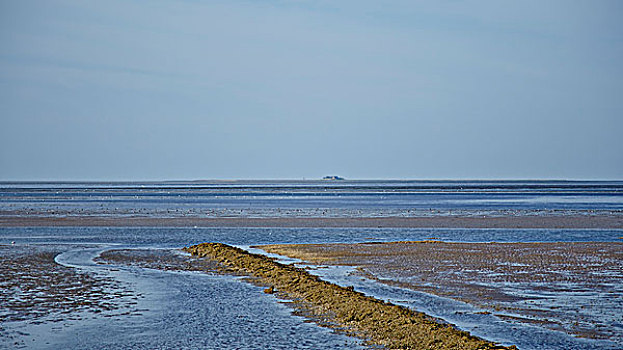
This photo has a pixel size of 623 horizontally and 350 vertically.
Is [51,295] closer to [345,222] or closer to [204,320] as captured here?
[204,320]

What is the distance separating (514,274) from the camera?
1945cm

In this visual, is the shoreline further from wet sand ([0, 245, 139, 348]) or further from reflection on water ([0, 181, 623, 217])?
wet sand ([0, 245, 139, 348])

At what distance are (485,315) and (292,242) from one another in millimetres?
18073

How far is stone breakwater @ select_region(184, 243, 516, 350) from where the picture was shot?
443 inches

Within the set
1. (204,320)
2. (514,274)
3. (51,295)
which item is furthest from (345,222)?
(204,320)

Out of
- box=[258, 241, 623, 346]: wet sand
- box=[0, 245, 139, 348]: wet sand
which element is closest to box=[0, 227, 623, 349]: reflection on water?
box=[0, 245, 139, 348]: wet sand

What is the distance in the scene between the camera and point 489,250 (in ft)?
86.2

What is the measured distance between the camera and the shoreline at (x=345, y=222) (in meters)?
40.9

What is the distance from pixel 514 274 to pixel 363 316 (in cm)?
794

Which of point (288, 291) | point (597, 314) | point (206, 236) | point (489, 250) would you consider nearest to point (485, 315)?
point (597, 314)

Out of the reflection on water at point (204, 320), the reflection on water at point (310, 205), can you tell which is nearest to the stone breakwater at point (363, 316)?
the reflection on water at point (204, 320)

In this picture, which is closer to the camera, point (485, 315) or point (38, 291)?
point (485, 315)

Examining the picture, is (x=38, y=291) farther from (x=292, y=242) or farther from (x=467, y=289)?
(x=292, y=242)

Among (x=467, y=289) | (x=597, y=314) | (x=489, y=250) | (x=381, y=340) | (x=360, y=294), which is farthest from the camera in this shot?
(x=489, y=250)
